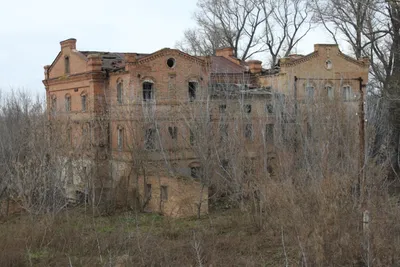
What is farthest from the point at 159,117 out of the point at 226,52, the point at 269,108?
the point at 226,52

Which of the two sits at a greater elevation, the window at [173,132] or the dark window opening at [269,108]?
the dark window opening at [269,108]

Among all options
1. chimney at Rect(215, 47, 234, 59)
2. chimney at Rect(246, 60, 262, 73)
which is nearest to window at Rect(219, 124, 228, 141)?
chimney at Rect(246, 60, 262, 73)

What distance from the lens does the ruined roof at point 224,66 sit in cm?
3083

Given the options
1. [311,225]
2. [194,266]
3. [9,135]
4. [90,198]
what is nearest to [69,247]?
[194,266]

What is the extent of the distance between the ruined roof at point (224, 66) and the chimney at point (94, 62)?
5988mm

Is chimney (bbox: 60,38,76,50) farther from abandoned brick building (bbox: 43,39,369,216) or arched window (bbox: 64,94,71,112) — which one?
arched window (bbox: 64,94,71,112)

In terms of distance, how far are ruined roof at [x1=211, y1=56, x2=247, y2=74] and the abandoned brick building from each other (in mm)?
349

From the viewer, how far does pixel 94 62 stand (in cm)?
2811

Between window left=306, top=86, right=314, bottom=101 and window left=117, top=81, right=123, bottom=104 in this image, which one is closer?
window left=306, top=86, right=314, bottom=101

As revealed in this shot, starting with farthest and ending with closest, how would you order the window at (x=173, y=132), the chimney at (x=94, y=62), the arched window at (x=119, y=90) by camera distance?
the chimney at (x=94, y=62) < the arched window at (x=119, y=90) < the window at (x=173, y=132)

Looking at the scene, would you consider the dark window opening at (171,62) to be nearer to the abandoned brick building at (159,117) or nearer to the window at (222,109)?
the abandoned brick building at (159,117)

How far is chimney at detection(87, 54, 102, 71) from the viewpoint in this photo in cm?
2808

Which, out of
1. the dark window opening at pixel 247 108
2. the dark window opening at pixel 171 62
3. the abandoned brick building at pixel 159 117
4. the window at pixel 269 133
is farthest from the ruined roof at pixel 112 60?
the window at pixel 269 133

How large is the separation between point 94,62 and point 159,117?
484 cm
